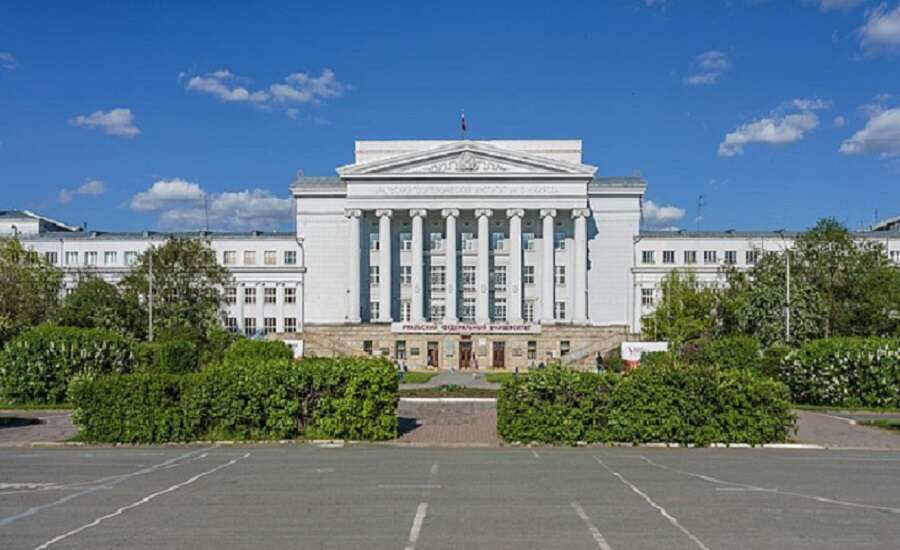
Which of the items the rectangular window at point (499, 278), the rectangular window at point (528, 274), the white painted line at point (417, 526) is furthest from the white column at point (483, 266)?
the white painted line at point (417, 526)

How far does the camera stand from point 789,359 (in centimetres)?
4112

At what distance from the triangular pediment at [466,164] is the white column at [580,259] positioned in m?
4.25

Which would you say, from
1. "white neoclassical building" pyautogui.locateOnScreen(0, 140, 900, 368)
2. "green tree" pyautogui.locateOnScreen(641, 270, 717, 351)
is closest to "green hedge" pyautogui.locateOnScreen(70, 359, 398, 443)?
"green tree" pyautogui.locateOnScreen(641, 270, 717, 351)

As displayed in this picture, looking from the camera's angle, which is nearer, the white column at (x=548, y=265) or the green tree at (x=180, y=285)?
the green tree at (x=180, y=285)

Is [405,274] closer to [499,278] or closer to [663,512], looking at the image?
[499,278]

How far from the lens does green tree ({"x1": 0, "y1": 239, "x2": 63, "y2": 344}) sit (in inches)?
2479

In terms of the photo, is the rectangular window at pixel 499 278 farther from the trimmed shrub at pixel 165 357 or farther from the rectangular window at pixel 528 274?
the trimmed shrub at pixel 165 357

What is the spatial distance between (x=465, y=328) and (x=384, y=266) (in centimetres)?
1199

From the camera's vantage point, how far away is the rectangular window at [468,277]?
296ft

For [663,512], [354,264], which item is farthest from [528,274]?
[663,512]

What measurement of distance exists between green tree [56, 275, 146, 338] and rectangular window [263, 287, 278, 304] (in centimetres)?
2898

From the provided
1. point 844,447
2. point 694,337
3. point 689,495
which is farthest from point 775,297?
point 689,495

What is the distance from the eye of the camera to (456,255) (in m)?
89.8

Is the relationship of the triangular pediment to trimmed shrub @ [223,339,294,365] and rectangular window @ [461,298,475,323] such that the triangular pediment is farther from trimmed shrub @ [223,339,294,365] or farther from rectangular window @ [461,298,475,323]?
trimmed shrub @ [223,339,294,365]
